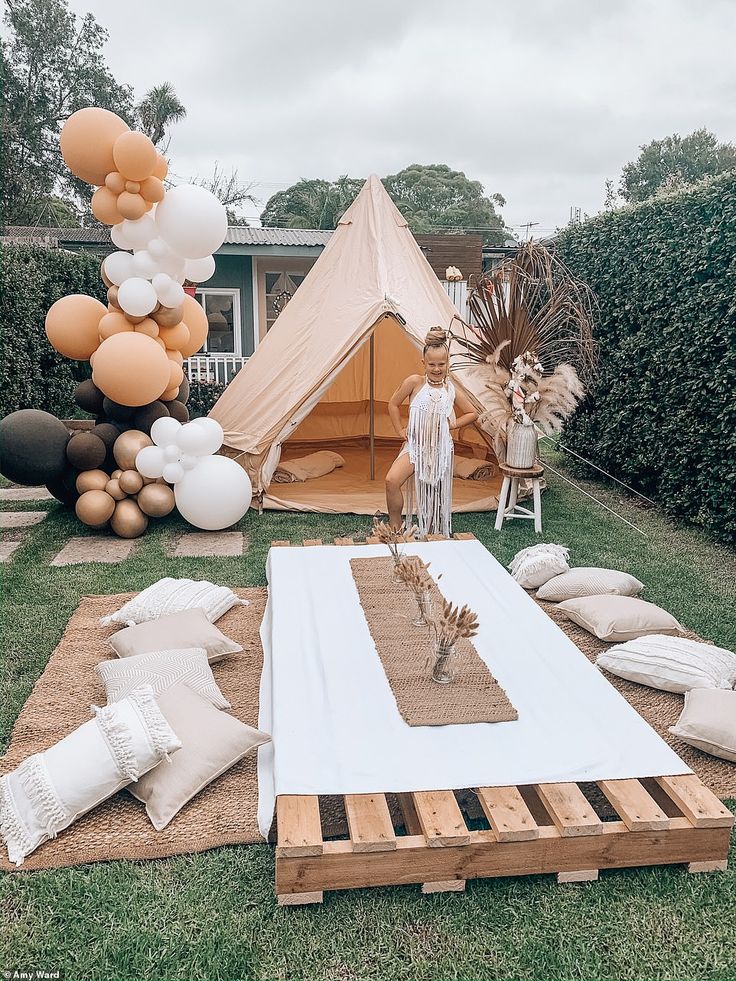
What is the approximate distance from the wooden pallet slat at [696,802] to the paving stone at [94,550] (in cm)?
365

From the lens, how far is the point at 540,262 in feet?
19.6

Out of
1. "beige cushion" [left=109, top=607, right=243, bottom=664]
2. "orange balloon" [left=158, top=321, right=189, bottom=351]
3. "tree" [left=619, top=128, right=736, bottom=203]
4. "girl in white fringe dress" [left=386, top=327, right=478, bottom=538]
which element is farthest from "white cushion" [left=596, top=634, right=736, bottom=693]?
"tree" [left=619, top=128, right=736, bottom=203]

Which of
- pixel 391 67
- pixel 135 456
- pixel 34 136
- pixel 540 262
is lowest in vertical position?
pixel 135 456

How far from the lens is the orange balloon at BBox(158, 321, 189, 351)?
17.7ft

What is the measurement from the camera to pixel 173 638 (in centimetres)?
325

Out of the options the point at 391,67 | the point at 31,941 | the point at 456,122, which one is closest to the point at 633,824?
the point at 31,941

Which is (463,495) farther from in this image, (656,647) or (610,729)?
(610,729)

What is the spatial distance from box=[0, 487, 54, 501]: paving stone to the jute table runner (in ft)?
12.4

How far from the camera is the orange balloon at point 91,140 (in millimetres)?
4805

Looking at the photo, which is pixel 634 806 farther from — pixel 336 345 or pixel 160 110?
pixel 160 110

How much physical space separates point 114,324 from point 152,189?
94 cm

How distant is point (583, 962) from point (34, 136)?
78.8 feet

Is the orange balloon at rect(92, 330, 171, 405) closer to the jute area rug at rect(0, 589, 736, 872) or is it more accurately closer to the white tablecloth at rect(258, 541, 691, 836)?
the jute area rug at rect(0, 589, 736, 872)

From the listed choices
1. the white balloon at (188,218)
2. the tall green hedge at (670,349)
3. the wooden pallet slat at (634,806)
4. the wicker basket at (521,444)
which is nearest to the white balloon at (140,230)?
the white balloon at (188,218)
